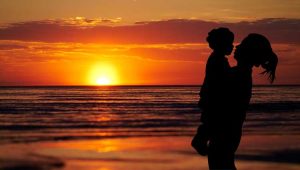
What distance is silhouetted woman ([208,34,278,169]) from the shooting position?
388 centimetres

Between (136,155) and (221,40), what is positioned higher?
(221,40)

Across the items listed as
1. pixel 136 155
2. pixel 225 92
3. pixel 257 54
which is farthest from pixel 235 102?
pixel 136 155

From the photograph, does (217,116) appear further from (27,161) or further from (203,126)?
(27,161)

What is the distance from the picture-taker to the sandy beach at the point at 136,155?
12.4 metres

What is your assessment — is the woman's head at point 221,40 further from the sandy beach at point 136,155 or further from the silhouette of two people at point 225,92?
the sandy beach at point 136,155

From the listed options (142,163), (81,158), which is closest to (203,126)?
(142,163)

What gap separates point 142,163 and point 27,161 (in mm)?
2979

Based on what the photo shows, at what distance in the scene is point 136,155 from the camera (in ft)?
46.2

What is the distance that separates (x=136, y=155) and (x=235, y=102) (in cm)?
1036

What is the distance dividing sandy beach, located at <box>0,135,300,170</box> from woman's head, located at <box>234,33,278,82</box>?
7.94m

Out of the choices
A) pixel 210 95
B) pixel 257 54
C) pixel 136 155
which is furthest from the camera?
pixel 136 155

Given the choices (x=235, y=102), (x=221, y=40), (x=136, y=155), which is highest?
(x=221, y=40)

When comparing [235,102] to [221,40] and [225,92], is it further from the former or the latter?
[221,40]

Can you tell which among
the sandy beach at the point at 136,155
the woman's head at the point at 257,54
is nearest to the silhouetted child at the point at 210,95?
A: the woman's head at the point at 257,54
